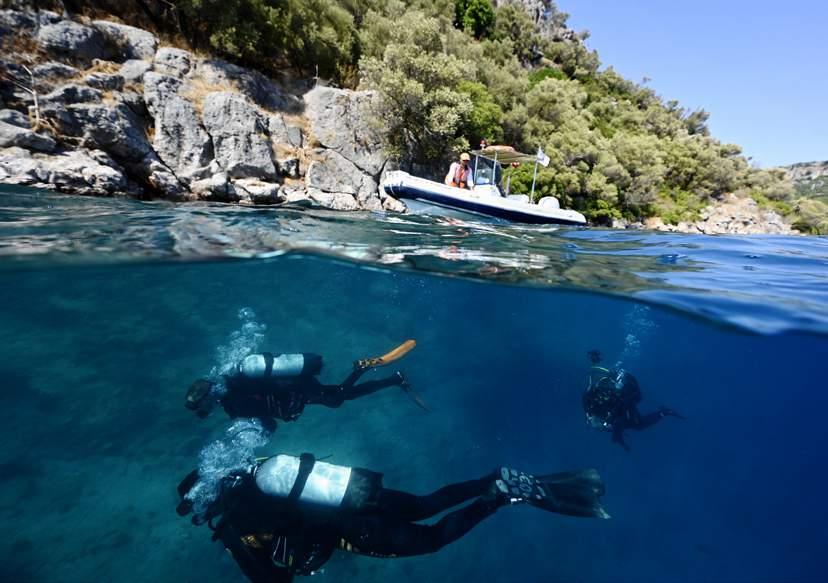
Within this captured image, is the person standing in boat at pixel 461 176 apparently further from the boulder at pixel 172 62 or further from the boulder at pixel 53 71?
the boulder at pixel 53 71

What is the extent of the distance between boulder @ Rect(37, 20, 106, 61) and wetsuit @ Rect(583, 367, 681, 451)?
25.2 metres

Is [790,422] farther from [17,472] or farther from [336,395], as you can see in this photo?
[17,472]

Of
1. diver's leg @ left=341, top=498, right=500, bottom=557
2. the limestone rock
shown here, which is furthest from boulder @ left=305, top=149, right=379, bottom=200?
diver's leg @ left=341, top=498, right=500, bottom=557

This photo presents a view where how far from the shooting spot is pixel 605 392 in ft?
26.4

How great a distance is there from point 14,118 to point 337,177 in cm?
1302

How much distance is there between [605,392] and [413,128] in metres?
20.1

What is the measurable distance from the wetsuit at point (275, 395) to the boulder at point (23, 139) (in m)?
14.4

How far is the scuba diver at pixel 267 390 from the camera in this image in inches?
222

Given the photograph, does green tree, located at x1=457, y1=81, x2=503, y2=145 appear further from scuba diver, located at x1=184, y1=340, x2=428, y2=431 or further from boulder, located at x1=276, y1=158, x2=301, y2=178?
scuba diver, located at x1=184, y1=340, x2=428, y2=431

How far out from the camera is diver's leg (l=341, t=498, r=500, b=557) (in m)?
4.45

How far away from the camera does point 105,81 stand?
16344 mm

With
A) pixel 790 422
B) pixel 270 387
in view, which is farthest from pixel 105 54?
pixel 790 422

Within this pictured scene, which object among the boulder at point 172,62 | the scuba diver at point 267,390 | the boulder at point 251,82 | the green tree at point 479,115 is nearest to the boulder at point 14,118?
the boulder at point 172,62

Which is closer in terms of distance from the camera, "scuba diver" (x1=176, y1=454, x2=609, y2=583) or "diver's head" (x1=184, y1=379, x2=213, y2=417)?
"scuba diver" (x1=176, y1=454, x2=609, y2=583)
